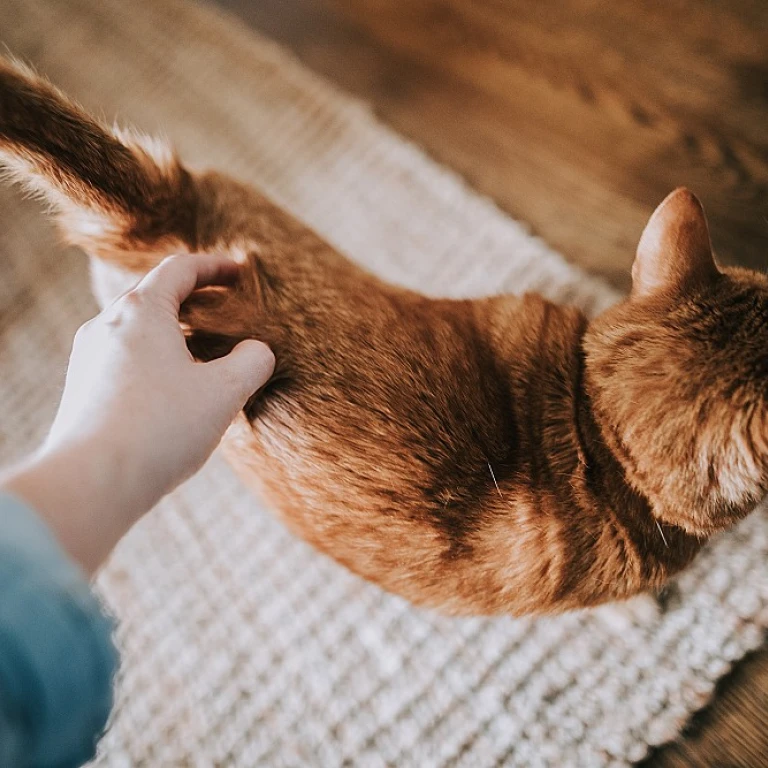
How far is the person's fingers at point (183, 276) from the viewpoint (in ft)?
1.98

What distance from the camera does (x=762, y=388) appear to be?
1.90 feet

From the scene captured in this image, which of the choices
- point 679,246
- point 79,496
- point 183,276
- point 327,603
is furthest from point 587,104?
point 79,496

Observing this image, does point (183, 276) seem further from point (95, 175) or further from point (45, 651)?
point (45, 651)

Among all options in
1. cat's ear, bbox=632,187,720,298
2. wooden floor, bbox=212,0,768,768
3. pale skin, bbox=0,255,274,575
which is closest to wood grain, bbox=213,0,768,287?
wooden floor, bbox=212,0,768,768

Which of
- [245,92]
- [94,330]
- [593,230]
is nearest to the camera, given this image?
[94,330]

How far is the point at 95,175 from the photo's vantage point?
2.26 ft

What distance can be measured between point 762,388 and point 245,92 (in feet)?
4.24

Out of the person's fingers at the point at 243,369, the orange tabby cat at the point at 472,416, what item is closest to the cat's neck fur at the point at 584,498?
the orange tabby cat at the point at 472,416

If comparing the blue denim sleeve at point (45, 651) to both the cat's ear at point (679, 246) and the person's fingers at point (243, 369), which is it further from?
the cat's ear at point (679, 246)

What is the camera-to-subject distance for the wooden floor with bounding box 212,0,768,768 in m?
1.12

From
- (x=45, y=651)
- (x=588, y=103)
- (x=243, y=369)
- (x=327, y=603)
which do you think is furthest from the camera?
(x=588, y=103)

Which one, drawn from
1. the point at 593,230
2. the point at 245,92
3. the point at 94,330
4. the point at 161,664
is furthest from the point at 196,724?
the point at 245,92

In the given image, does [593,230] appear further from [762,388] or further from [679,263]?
[762,388]

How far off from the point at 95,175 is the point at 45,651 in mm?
518
